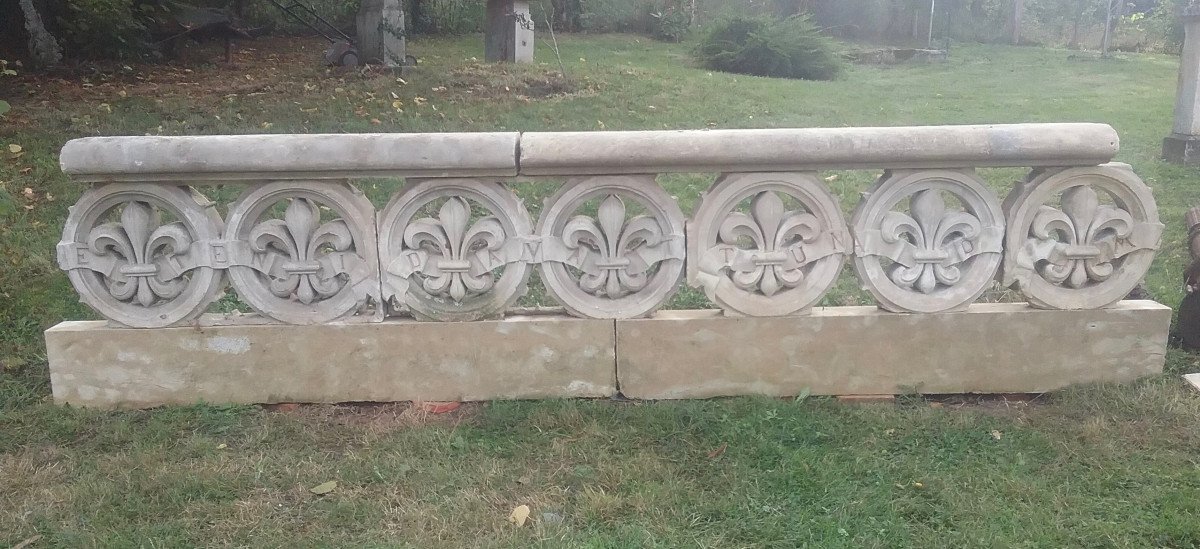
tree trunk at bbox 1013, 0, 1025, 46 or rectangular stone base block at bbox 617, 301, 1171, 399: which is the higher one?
tree trunk at bbox 1013, 0, 1025, 46

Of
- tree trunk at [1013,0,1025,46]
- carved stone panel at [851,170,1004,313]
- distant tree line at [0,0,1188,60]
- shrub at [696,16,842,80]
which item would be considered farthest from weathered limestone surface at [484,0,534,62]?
tree trunk at [1013,0,1025,46]

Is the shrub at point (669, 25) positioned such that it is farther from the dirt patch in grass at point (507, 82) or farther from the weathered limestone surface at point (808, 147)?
the weathered limestone surface at point (808, 147)

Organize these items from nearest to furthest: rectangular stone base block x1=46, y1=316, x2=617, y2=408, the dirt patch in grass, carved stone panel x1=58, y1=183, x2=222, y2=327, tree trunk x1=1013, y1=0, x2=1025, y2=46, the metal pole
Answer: carved stone panel x1=58, y1=183, x2=222, y2=327
rectangular stone base block x1=46, y1=316, x2=617, y2=408
the dirt patch in grass
the metal pole
tree trunk x1=1013, y1=0, x2=1025, y2=46

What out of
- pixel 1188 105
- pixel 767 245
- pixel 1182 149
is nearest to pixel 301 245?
pixel 767 245

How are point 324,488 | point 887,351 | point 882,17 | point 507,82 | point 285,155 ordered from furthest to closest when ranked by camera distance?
1. point 882,17
2. point 507,82
3. point 887,351
4. point 285,155
5. point 324,488

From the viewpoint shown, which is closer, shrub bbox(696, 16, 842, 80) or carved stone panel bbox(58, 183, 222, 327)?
carved stone panel bbox(58, 183, 222, 327)

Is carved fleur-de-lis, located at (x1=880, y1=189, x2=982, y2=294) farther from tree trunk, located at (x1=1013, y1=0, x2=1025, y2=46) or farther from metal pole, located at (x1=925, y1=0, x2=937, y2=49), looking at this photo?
tree trunk, located at (x1=1013, y1=0, x2=1025, y2=46)

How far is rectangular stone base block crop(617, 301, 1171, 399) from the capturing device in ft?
11.1

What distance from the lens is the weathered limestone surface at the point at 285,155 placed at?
3.15 meters

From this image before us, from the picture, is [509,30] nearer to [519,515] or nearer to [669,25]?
[669,25]

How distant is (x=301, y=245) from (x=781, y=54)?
1030 centimetres

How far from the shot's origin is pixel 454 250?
3.32 meters

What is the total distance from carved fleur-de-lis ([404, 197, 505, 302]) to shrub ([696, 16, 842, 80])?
32.5 feet

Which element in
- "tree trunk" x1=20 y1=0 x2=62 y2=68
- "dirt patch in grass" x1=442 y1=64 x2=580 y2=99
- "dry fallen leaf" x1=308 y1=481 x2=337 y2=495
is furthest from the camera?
"tree trunk" x1=20 y1=0 x2=62 y2=68
